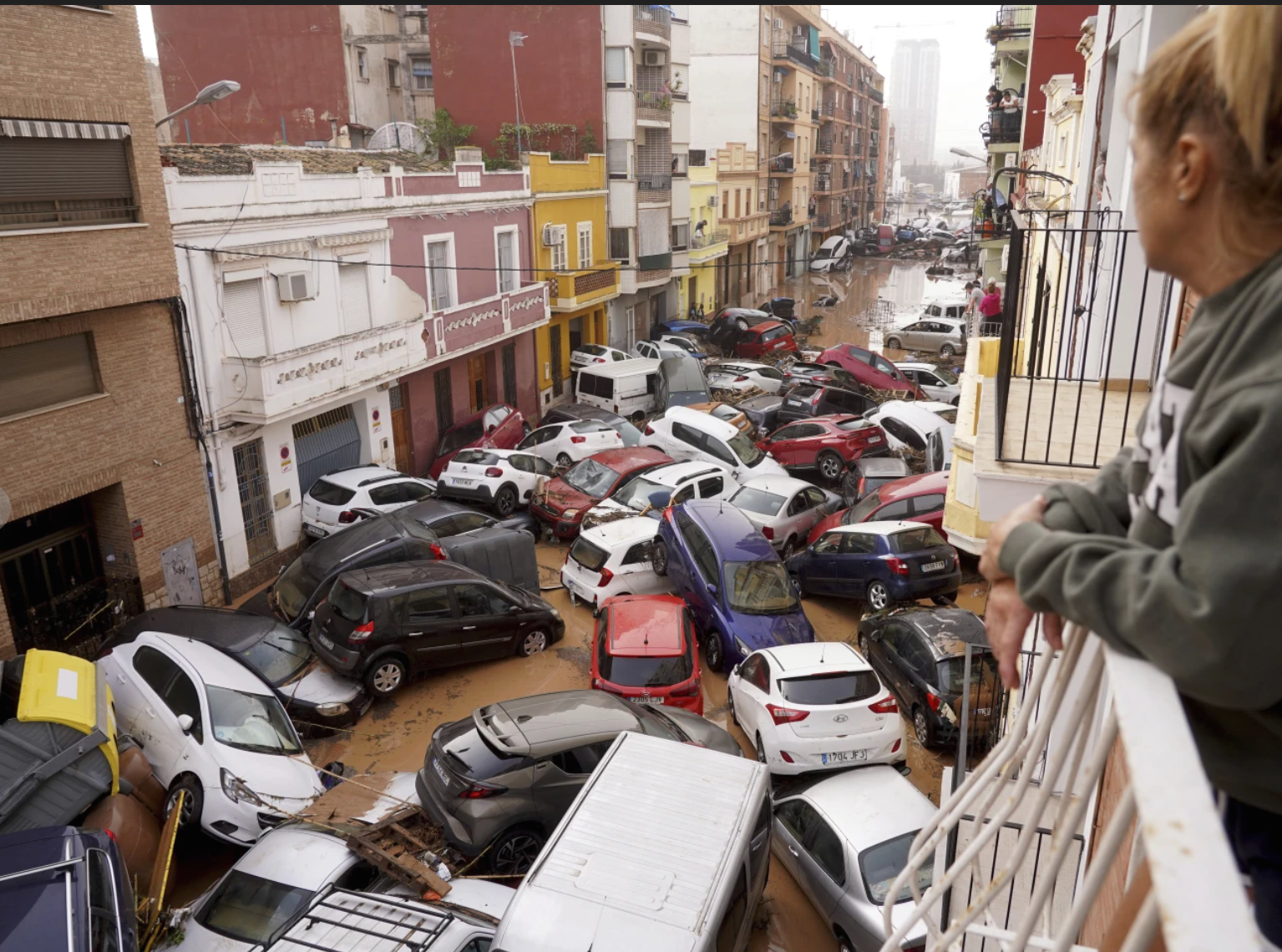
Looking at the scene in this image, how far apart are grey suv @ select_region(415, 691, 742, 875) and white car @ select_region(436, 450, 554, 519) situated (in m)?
9.29

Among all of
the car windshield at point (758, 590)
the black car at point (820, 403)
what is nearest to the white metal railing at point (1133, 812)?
the car windshield at point (758, 590)

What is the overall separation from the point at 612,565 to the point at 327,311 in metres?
8.59

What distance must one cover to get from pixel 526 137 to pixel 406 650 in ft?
73.1

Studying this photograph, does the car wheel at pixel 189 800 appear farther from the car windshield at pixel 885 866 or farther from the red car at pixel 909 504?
the red car at pixel 909 504

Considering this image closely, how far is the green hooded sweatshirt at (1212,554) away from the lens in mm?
1175

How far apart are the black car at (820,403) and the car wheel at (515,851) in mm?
16384

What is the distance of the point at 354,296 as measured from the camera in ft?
63.2

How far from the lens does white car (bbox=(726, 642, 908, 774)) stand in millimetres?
9688

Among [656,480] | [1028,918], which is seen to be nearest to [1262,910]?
[1028,918]

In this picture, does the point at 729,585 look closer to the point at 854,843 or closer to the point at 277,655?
the point at 854,843

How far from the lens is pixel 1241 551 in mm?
1181

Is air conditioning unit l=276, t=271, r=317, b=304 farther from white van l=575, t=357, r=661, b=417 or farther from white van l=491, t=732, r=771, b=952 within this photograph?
white van l=491, t=732, r=771, b=952

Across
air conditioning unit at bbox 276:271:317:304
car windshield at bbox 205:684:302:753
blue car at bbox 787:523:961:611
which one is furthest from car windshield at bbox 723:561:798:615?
air conditioning unit at bbox 276:271:317:304

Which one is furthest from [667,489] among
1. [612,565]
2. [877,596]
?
[877,596]
